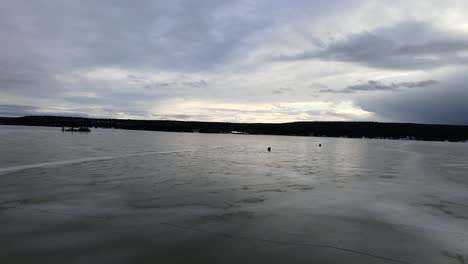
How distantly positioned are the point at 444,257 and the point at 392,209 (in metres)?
3.90

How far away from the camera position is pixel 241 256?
226 inches

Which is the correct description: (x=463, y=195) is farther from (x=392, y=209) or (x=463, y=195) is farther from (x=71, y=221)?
(x=71, y=221)

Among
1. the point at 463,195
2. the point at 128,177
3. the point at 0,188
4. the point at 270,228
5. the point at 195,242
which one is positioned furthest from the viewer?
the point at 128,177

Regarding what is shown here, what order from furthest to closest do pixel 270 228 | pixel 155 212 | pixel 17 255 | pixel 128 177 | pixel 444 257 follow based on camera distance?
pixel 128 177 → pixel 155 212 → pixel 270 228 → pixel 444 257 → pixel 17 255

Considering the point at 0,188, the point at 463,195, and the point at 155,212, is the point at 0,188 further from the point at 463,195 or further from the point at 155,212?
the point at 463,195

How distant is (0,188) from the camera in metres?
11.2

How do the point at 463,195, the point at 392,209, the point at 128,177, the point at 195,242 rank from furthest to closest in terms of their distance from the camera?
the point at 128,177, the point at 463,195, the point at 392,209, the point at 195,242

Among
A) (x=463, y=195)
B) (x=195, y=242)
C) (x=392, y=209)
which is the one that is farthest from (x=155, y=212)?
(x=463, y=195)

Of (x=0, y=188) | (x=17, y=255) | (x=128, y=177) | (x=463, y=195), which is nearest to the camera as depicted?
(x=17, y=255)

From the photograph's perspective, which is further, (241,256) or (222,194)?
(222,194)

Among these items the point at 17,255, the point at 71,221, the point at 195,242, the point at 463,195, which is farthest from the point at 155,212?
the point at 463,195

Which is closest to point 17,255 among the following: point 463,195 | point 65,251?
point 65,251

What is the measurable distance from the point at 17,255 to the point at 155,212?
3.50m

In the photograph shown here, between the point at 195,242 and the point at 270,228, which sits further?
the point at 270,228
